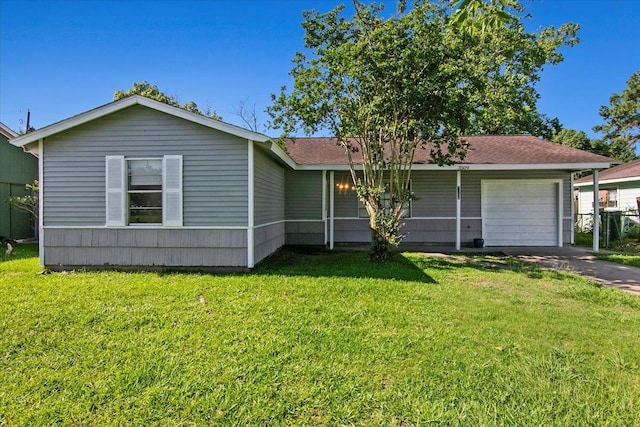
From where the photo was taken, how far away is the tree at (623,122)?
27859 mm

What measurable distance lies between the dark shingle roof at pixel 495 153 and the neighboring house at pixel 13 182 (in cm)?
1022

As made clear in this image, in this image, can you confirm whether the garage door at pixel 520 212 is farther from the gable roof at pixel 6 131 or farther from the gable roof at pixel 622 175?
the gable roof at pixel 6 131

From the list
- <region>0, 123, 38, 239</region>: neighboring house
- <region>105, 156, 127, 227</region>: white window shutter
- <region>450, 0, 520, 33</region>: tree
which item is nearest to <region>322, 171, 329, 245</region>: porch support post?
<region>105, 156, 127, 227</region>: white window shutter

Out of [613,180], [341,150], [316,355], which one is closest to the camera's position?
[316,355]

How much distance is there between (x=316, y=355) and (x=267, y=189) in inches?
226

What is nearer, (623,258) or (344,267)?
(344,267)

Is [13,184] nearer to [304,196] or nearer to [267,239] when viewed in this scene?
[304,196]

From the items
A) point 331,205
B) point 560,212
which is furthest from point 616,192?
point 331,205

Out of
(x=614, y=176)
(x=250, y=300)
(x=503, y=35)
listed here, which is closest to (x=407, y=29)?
(x=503, y=35)

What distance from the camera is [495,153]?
11.7 metres

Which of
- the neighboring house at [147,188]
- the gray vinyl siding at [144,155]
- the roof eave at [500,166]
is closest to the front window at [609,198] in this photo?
the roof eave at [500,166]

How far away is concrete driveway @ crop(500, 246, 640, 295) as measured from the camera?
6.66 meters

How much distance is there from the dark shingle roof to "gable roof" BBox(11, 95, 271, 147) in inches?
172

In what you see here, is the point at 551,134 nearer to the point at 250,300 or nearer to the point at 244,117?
the point at 244,117
